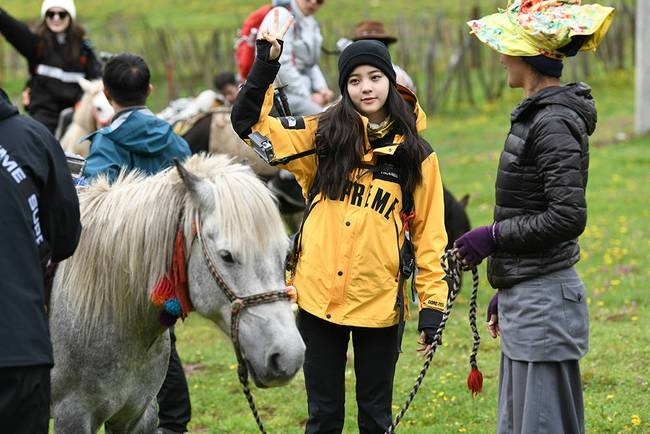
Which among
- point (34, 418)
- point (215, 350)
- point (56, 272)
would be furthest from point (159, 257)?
point (215, 350)

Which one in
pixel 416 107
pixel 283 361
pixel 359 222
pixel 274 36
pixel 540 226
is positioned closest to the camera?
pixel 283 361

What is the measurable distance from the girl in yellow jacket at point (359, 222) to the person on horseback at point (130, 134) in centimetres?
102

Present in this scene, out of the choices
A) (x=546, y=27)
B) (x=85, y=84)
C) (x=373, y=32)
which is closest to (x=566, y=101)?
(x=546, y=27)

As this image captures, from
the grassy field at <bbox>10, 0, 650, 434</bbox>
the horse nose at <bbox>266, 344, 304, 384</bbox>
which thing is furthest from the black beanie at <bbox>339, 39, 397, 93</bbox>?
the grassy field at <bbox>10, 0, 650, 434</bbox>

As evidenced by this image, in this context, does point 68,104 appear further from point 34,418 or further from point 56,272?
point 34,418

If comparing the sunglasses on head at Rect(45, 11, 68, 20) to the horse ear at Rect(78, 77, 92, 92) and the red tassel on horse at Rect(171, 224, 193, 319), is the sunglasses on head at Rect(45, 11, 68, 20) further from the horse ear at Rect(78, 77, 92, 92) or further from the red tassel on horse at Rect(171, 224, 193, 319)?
the red tassel on horse at Rect(171, 224, 193, 319)

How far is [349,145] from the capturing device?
4.20 meters

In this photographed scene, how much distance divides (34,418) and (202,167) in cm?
115

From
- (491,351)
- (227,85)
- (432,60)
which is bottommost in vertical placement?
(432,60)

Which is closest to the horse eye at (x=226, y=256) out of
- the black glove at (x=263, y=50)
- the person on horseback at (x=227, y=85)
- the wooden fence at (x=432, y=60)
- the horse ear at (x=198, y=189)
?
the horse ear at (x=198, y=189)

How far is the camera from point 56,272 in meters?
4.18

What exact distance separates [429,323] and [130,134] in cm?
180

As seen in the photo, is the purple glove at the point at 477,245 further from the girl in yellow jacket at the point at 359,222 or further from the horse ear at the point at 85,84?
the horse ear at the point at 85,84

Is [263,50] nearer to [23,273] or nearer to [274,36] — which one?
[274,36]
